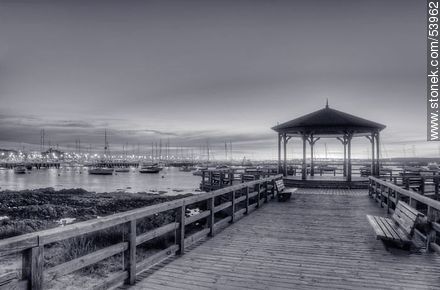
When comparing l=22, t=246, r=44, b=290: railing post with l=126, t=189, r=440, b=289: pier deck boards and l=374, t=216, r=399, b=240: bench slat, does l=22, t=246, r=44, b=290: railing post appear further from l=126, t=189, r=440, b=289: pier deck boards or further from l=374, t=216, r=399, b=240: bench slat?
l=374, t=216, r=399, b=240: bench slat

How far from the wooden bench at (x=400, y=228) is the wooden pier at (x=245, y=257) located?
10.3 inches

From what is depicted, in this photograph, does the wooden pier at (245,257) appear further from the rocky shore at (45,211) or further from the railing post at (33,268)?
the rocky shore at (45,211)

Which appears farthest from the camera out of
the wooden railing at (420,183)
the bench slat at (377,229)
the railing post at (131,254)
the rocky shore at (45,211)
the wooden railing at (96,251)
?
the rocky shore at (45,211)

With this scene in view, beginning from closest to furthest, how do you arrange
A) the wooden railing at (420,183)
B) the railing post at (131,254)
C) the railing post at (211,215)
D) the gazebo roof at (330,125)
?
the railing post at (131,254) < the railing post at (211,215) < the wooden railing at (420,183) < the gazebo roof at (330,125)

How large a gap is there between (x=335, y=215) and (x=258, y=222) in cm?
265

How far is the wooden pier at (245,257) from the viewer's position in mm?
3283

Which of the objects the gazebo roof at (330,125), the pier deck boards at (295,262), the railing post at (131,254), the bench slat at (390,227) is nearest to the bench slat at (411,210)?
the bench slat at (390,227)

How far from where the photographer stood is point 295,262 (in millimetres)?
5180

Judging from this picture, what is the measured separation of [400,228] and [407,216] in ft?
2.17

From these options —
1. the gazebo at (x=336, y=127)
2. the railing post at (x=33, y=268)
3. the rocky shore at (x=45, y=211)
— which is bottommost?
the rocky shore at (x=45, y=211)

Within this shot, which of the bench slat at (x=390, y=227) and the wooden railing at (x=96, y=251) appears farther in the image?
the bench slat at (x=390, y=227)

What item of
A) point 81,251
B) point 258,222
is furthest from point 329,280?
point 81,251

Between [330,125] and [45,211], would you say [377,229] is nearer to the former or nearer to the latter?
[330,125]

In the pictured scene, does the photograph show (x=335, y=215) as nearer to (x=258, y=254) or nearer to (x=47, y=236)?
(x=258, y=254)
